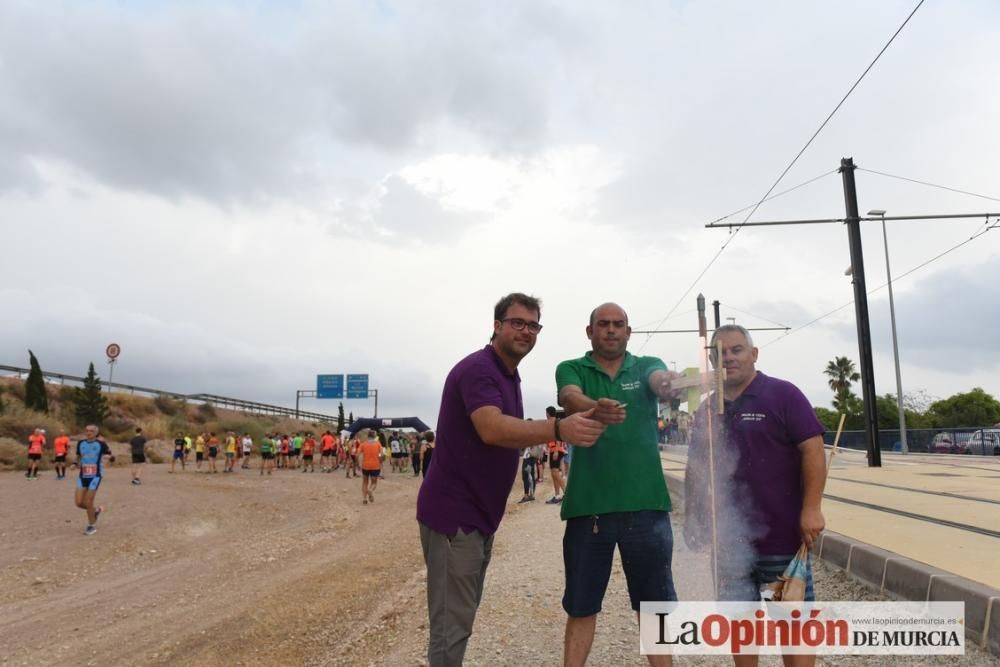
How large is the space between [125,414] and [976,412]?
68.4m

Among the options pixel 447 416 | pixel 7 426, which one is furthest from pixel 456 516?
pixel 7 426

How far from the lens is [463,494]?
2699mm

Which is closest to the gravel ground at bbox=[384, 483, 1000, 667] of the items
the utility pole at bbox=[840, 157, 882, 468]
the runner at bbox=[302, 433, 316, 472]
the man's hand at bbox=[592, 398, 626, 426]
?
the man's hand at bbox=[592, 398, 626, 426]

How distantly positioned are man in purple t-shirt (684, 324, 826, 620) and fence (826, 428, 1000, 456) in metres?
18.8

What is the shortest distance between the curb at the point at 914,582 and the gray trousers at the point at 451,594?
2.98 metres

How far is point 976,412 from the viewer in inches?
2308

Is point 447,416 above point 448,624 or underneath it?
above

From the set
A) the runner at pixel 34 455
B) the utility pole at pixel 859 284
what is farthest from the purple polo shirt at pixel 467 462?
the runner at pixel 34 455

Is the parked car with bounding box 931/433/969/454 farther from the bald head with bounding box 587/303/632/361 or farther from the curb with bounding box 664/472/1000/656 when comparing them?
the bald head with bounding box 587/303/632/361

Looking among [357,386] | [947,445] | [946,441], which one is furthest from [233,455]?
[357,386]

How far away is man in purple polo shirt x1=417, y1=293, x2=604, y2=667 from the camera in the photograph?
8.68 ft

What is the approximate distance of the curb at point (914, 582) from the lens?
366 centimetres

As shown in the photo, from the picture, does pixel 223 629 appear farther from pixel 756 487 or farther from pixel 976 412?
pixel 976 412

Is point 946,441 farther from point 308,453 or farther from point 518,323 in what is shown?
point 518,323
